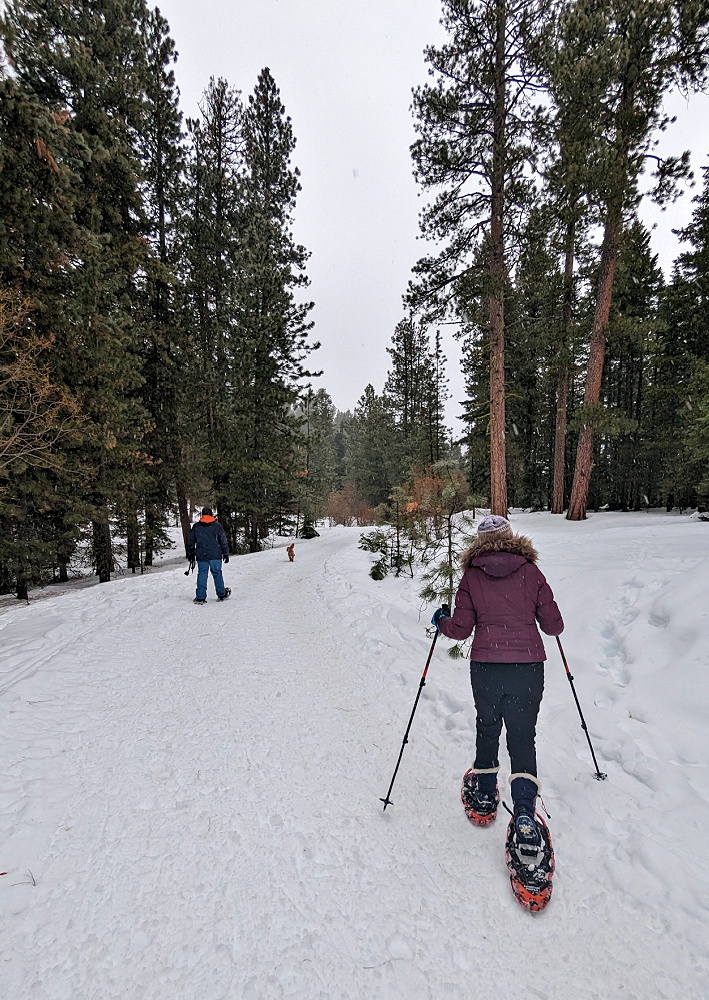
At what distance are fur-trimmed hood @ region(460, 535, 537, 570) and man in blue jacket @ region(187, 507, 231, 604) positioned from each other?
6.48 meters

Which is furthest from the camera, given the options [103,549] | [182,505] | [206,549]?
[182,505]

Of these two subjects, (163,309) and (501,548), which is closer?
(501,548)

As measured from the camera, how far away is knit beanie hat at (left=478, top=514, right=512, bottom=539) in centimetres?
305

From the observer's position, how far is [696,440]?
10.4m

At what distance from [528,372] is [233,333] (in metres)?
18.4

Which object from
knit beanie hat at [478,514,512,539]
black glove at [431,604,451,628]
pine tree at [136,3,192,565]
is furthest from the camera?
pine tree at [136,3,192,565]

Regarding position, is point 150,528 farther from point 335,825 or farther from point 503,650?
point 503,650

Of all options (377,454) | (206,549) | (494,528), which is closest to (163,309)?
(206,549)

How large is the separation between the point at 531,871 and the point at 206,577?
7587 millimetres

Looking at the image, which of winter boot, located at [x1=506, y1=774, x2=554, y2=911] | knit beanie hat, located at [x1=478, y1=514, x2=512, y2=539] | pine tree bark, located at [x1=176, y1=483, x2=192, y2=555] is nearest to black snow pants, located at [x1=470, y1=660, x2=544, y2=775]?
winter boot, located at [x1=506, y1=774, x2=554, y2=911]

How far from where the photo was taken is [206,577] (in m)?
8.57

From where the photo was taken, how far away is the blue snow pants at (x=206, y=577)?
8.39 meters

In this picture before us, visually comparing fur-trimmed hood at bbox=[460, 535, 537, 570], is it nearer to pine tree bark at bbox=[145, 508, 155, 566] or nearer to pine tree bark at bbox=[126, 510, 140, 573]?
pine tree bark at bbox=[126, 510, 140, 573]

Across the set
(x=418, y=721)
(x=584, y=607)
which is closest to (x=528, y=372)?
(x=584, y=607)
